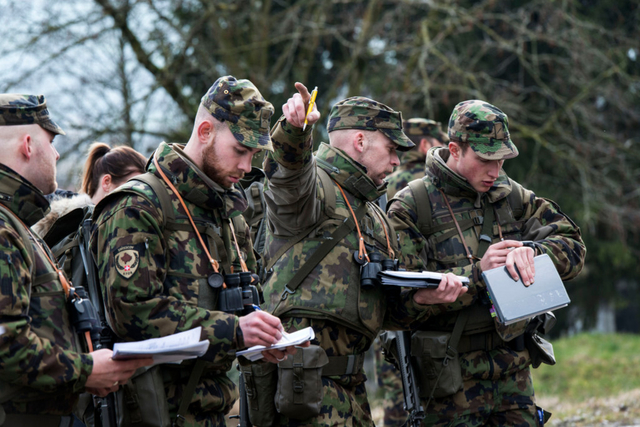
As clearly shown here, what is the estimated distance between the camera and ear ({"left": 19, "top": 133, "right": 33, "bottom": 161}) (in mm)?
2864

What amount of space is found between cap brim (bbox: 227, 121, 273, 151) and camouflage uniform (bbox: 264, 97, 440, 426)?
0.23m

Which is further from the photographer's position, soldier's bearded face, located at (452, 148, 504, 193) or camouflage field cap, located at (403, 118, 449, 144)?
camouflage field cap, located at (403, 118, 449, 144)

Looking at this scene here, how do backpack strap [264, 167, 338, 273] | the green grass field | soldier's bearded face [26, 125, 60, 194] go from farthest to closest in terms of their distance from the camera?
the green grass field < backpack strap [264, 167, 338, 273] < soldier's bearded face [26, 125, 60, 194]

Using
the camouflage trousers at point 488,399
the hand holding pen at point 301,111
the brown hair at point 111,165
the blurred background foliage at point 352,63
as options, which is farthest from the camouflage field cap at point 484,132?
the blurred background foliage at point 352,63

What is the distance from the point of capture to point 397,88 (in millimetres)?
11594

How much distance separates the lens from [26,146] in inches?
113

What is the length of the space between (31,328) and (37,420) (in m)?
0.36

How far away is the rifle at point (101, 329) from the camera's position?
318 cm

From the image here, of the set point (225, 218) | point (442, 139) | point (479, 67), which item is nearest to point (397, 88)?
point (479, 67)

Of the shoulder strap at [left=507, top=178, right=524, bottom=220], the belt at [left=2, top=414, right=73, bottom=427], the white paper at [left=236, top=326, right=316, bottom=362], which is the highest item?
the shoulder strap at [left=507, top=178, right=524, bottom=220]

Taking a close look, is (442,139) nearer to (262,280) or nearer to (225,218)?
(262,280)

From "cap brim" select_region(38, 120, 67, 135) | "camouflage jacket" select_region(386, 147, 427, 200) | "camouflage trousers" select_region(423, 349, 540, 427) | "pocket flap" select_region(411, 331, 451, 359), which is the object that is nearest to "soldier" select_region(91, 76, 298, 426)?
"cap brim" select_region(38, 120, 67, 135)

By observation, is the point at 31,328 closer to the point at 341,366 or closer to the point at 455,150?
the point at 341,366

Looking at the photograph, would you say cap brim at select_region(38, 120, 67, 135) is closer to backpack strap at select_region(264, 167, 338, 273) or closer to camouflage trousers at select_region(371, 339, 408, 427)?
backpack strap at select_region(264, 167, 338, 273)
